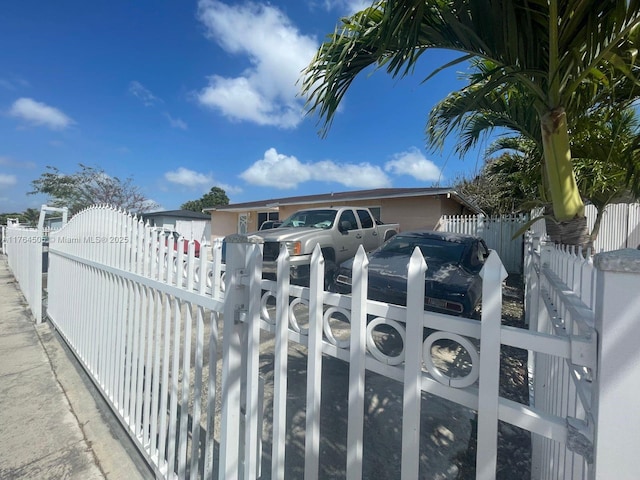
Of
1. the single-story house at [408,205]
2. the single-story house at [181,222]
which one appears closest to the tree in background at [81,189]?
the single-story house at [181,222]

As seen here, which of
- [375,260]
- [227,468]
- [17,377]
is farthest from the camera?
[375,260]

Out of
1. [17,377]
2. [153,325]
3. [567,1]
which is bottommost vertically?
[17,377]

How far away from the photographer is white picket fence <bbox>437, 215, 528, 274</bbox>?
446 inches

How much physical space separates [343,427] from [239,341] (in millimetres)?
1643

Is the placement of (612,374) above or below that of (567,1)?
below

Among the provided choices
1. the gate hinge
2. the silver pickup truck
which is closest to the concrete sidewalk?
the gate hinge

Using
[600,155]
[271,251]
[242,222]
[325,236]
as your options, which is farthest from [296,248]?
[242,222]

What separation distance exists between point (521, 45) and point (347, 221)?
5688 mm

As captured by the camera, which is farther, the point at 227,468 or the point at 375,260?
the point at 375,260

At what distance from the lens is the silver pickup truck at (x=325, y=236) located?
603 centimetres

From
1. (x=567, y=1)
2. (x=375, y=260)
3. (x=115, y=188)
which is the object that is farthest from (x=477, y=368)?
(x=115, y=188)

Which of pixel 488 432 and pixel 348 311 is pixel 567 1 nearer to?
pixel 348 311

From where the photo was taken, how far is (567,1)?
2242 mm

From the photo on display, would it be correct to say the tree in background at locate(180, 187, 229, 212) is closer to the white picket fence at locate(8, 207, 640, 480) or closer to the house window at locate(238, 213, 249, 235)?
the house window at locate(238, 213, 249, 235)
